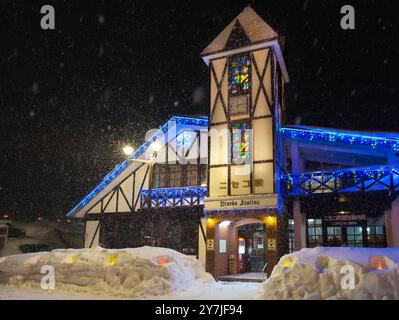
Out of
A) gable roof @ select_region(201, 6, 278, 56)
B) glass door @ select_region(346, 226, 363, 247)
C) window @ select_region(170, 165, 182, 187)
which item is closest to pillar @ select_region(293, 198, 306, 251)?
glass door @ select_region(346, 226, 363, 247)

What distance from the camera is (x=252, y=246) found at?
746 inches

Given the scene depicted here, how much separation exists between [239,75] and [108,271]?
1112 centimetres

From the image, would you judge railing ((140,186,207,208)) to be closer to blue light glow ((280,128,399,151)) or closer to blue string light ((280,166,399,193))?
blue string light ((280,166,399,193))

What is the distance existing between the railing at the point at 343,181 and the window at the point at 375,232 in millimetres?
1538

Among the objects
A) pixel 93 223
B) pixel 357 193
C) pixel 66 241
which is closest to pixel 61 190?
pixel 66 241

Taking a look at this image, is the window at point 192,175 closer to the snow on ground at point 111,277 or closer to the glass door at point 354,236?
the snow on ground at point 111,277

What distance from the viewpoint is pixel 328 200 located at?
16625 mm

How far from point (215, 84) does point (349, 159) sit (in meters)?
7.80

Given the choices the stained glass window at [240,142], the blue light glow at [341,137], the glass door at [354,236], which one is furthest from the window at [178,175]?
the glass door at [354,236]

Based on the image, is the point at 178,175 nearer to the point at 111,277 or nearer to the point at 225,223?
the point at 225,223

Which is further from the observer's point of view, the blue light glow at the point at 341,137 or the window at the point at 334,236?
the window at the point at 334,236

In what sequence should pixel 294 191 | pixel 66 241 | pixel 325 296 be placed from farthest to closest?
pixel 66 241
pixel 294 191
pixel 325 296

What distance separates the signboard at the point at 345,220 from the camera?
16.4 metres
